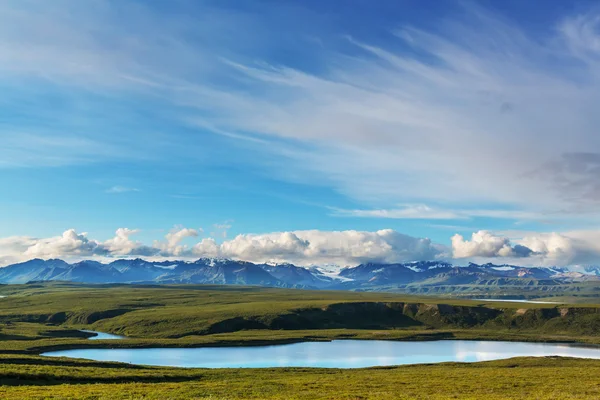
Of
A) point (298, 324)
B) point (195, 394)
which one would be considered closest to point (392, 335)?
point (298, 324)

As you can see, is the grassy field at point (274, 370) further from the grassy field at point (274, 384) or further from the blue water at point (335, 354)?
the blue water at point (335, 354)

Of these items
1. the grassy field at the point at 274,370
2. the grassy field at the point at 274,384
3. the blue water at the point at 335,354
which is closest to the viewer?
the grassy field at the point at 274,384

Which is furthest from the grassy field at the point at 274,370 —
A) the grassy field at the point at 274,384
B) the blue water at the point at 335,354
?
the blue water at the point at 335,354

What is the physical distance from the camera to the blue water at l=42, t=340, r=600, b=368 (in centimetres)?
10469

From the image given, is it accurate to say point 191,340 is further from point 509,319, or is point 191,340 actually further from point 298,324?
point 509,319

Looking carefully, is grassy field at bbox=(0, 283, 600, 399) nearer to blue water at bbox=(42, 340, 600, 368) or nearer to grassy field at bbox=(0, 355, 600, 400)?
grassy field at bbox=(0, 355, 600, 400)

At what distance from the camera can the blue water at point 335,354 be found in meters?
105

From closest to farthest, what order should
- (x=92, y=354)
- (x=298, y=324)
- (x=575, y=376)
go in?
(x=575, y=376), (x=92, y=354), (x=298, y=324)

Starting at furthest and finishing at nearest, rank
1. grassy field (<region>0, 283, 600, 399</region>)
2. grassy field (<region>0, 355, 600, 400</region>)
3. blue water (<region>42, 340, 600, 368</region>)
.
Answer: blue water (<region>42, 340, 600, 368</region>) < grassy field (<region>0, 283, 600, 399</region>) < grassy field (<region>0, 355, 600, 400</region>)

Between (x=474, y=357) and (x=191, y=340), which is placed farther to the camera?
(x=191, y=340)

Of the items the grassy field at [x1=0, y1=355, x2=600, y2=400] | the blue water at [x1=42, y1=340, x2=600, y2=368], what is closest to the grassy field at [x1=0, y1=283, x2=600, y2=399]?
the grassy field at [x1=0, y1=355, x2=600, y2=400]

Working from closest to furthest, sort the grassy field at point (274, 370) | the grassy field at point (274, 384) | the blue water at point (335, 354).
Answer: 1. the grassy field at point (274, 384)
2. the grassy field at point (274, 370)
3. the blue water at point (335, 354)

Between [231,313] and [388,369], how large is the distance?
360 ft

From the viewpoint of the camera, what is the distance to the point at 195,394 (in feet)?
164
